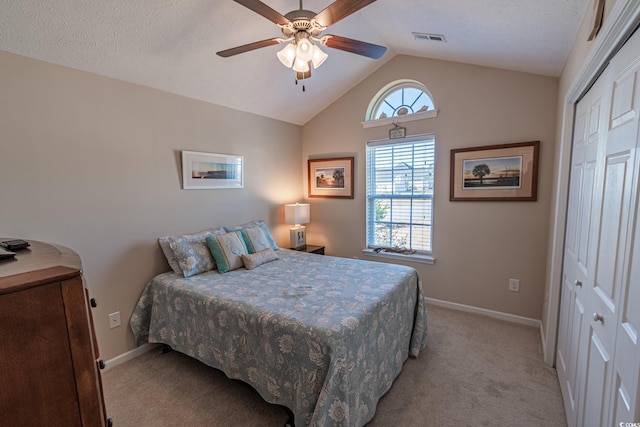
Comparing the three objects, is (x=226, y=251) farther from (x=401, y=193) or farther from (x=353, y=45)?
(x=401, y=193)

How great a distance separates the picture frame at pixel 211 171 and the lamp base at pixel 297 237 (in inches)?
38.0

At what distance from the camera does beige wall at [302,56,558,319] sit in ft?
8.93

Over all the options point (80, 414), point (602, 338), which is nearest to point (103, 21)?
point (80, 414)

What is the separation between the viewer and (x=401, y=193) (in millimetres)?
3623

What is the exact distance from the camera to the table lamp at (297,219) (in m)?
3.89

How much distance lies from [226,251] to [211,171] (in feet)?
3.13

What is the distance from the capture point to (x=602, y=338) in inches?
47.3

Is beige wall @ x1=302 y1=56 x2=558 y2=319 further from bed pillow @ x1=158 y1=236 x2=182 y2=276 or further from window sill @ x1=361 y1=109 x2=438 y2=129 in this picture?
bed pillow @ x1=158 y1=236 x2=182 y2=276

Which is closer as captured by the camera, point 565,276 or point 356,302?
point 356,302

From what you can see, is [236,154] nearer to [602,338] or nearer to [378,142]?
[378,142]

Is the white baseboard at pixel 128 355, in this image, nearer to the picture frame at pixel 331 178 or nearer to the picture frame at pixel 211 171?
the picture frame at pixel 211 171

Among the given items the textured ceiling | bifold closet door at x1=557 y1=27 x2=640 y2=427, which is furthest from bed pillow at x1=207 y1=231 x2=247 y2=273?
bifold closet door at x1=557 y1=27 x2=640 y2=427

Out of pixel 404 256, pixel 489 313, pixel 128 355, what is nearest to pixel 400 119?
pixel 404 256

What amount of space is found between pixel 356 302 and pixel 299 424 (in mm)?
737
